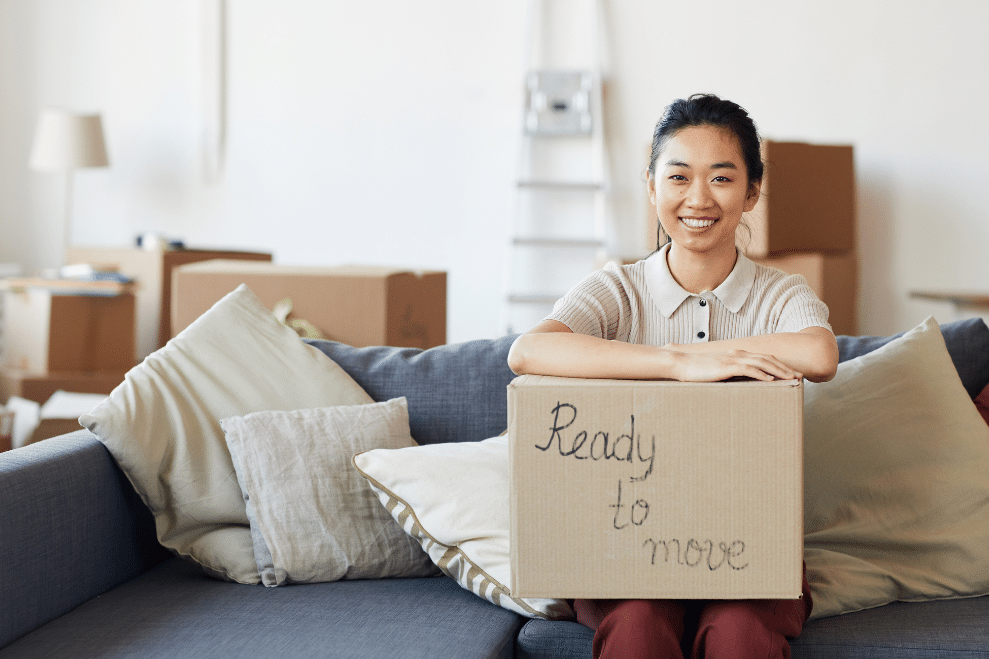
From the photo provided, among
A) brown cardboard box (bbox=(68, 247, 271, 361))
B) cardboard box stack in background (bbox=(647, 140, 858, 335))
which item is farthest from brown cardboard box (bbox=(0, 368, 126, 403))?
cardboard box stack in background (bbox=(647, 140, 858, 335))

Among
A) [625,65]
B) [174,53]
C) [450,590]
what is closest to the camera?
[450,590]

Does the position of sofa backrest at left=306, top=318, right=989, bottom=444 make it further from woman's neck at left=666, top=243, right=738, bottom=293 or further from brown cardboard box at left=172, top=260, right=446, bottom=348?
brown cardboard box at left=172, top=260, right=446, bottom=348

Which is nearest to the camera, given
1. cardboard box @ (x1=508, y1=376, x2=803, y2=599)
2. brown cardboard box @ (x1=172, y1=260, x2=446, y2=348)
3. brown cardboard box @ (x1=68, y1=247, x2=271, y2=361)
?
cardboard box @ (x1=508, y1=376, x2=803, y2=599)

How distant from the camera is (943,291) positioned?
12.0ft

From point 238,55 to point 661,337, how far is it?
11.4 feet

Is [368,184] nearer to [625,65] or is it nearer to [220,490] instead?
[625,65]

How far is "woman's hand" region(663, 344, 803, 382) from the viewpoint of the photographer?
1021 mm

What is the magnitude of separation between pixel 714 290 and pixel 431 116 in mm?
3007

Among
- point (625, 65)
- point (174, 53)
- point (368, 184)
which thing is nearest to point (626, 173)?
point (625, 65)

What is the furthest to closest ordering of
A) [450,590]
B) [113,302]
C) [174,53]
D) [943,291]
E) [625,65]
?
[174,53] → [625,65] → [943,291] → [113,302] → [450,590]

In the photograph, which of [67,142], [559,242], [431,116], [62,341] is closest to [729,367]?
[62,341]

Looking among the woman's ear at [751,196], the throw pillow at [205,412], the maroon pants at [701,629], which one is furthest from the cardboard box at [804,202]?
the maroon pants at [701,629]

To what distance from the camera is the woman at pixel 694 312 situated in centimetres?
106

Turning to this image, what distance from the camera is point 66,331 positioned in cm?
314
